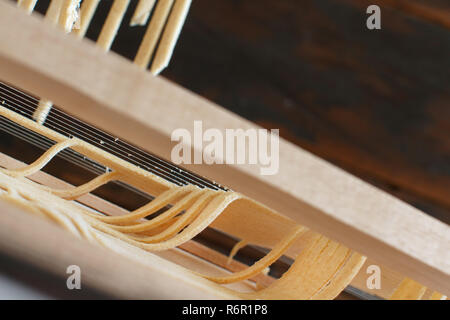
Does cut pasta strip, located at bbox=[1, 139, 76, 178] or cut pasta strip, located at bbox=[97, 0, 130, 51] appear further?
cut pasta strip, located at bbox=[97, 0, 130, 51]

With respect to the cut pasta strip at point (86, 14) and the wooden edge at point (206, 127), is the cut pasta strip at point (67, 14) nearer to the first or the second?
the cut pasta strip at point (86, 14)

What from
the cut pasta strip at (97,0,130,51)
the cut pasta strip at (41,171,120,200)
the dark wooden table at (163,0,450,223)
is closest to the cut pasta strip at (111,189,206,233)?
the cut pasta strip at (41,171,120,200)

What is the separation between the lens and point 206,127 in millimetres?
351

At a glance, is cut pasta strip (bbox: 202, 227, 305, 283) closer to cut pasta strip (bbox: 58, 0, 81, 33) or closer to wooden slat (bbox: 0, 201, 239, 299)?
wooden slat (bbox: 0, 201, 239, 299)

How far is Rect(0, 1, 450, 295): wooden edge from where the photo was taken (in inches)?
12.8

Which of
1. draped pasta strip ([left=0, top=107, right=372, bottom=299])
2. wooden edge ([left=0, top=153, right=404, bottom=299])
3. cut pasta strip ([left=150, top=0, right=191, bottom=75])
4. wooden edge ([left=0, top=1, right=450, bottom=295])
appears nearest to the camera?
wooden edge ([left=0, top=1, right=450, bottom=295])

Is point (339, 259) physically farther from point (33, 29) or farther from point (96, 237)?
point (33, 29)

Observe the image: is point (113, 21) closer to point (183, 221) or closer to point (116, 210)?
point (183, 221)

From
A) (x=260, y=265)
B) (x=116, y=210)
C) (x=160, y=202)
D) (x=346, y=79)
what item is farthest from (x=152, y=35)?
(x=346, y=79)

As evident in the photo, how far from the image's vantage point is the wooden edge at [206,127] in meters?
0.33


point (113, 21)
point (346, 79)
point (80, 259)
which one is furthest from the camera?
point (346, 79)

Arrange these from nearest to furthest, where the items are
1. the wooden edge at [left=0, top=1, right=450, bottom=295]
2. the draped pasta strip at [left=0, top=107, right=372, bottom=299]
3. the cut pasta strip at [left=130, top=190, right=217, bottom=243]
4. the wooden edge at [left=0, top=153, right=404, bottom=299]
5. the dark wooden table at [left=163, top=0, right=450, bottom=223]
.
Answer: the wooden edge at [left=0, top=1, right=450, bottom=295]
the draped pasta strip at [left=0, top=107, right=372, bottom=299]
the cut pasta strip at [left=130, top=190, right=217, bottom=243]
the wooden edge at [left=0, top=153, right=404, bottom=299]
the dark wooden table at [left=163, top=0, right=450, bottom=223]

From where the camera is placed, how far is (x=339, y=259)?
54 cm

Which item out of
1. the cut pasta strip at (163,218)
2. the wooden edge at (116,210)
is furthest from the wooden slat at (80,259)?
the wooden edge at (116,210)
